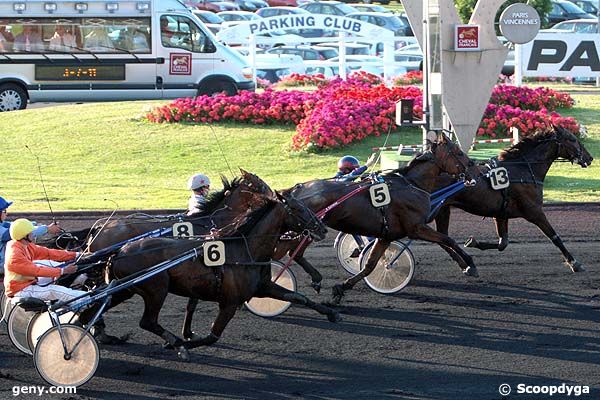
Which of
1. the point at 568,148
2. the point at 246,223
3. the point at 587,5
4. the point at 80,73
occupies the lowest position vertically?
the point at 246,223

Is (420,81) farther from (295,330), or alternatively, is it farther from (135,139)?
(295,330)

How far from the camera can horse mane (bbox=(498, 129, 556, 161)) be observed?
12.7 m

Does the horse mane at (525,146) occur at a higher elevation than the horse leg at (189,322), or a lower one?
higher

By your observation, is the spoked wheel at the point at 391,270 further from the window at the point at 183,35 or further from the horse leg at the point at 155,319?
the window at the point at 183,35

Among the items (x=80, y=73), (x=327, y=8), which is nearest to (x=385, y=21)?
(x=327, y=8)

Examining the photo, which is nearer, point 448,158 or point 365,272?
point 365,272

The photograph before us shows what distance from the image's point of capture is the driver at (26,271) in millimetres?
8742

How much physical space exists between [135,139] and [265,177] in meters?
3.53

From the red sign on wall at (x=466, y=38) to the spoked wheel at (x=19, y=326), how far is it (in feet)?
31.7

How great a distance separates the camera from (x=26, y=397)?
26.9ft

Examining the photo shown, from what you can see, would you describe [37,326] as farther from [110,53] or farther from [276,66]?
[276,66]

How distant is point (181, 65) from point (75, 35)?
2417mm

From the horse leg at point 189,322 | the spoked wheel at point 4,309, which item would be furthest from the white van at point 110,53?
the horse leg at point 189,322

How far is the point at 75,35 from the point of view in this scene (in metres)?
24.6
